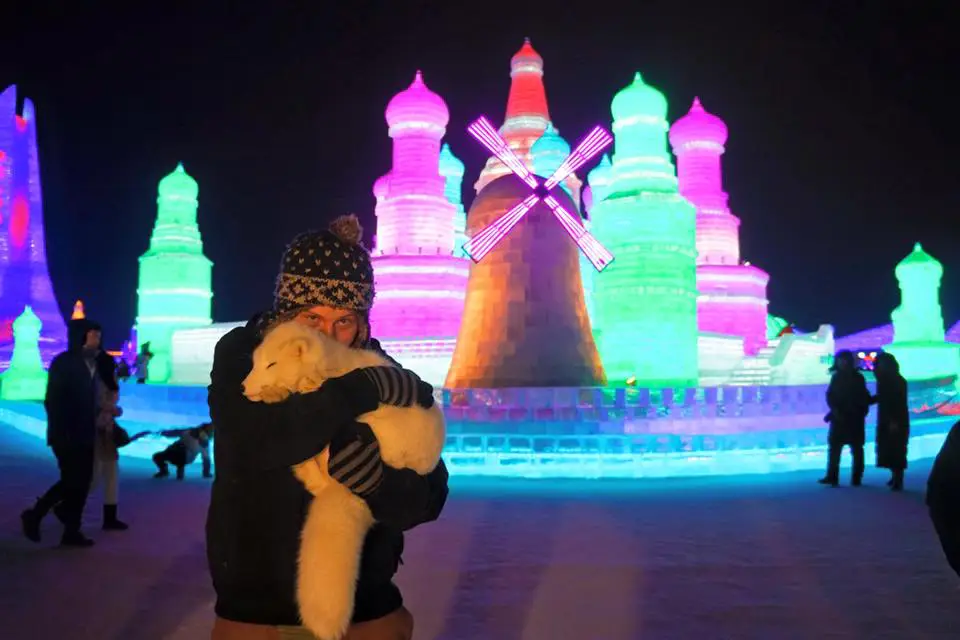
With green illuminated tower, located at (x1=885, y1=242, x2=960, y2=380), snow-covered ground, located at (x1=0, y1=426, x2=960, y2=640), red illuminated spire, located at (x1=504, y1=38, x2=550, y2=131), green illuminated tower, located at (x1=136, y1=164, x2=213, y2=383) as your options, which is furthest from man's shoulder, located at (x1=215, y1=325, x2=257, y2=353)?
green illuminated tower, located at (x1=136, y1=164, x2=213, y2=383)

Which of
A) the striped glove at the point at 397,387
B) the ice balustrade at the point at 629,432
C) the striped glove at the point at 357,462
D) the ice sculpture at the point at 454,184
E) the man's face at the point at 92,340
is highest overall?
the ice sculpture at the point at 454,184

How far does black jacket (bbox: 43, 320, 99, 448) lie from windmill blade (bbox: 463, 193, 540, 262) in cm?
736

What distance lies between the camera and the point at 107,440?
6402 millimetres

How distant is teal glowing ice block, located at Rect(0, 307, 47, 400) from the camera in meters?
24.1

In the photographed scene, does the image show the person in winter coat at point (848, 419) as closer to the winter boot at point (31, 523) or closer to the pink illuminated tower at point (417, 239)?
the winter boot at point (31, 523)

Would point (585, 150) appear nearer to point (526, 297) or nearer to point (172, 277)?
A: point (526, 297)

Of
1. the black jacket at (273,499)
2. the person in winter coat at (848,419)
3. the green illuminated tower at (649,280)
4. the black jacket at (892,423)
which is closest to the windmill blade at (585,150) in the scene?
the green illuminated tower at (649,280)

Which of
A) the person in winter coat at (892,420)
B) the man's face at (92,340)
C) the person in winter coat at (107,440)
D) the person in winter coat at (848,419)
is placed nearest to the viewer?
the man's face at (92,340)

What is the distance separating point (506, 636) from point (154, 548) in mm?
3093

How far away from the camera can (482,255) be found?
12.7m

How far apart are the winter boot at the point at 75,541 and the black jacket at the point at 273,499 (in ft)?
14.9

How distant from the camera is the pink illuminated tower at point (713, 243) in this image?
83.4 ft

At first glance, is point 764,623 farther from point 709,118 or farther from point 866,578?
point 709,118

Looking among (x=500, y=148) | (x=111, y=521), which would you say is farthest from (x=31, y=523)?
(x=500, y=148)
